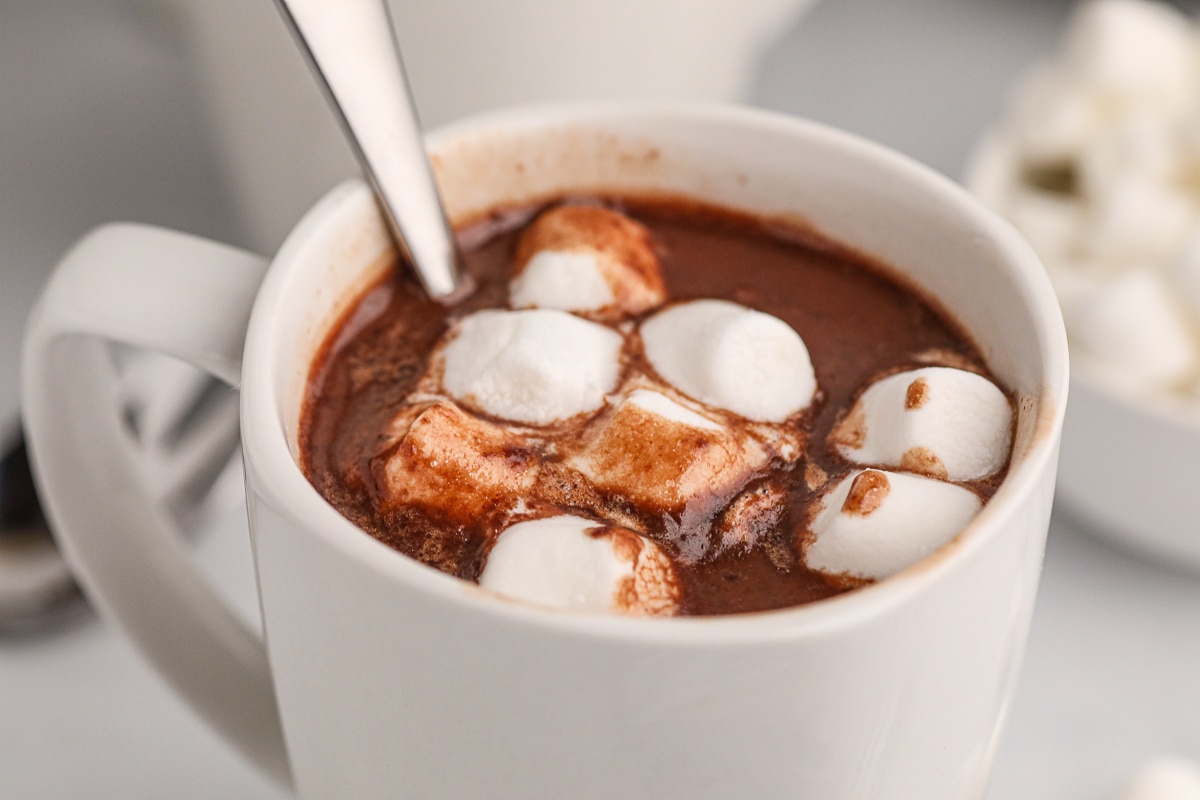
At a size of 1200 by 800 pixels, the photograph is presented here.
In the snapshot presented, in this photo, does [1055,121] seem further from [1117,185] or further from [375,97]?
[375,97]

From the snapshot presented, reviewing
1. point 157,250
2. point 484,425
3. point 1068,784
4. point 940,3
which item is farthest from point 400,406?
point 940,3

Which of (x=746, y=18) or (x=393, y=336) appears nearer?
(x=393, y=336)

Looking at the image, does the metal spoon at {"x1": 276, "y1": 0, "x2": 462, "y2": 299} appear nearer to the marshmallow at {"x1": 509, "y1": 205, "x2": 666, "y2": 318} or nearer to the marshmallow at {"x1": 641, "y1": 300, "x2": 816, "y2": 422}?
the marshmallow at {"x1": 509, "y1": 205, "x2": 666, "y2": 318}

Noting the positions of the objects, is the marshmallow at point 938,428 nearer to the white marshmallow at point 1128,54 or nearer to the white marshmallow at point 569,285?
the white marshmallow at point 569,285

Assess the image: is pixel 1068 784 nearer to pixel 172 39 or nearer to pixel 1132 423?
pixel 1132 423

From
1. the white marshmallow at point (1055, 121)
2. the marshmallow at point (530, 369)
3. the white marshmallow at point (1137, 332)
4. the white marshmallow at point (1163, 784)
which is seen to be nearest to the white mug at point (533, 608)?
the marshmallow at point (530, 369)

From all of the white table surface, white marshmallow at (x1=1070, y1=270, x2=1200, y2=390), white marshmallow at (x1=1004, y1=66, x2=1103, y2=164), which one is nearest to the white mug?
the white table surface

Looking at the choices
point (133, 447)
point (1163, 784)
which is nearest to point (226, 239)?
point (133, 447)
